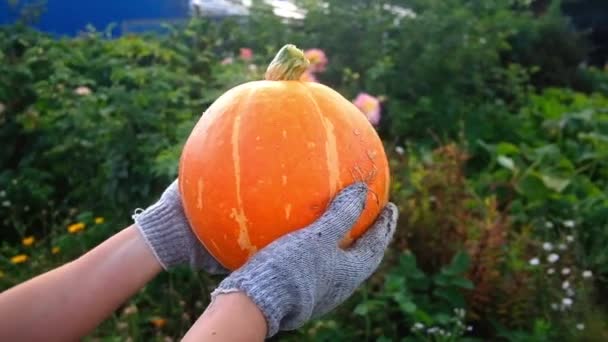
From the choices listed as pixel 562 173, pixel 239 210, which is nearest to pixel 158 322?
pixel 239 210

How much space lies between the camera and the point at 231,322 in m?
1.15

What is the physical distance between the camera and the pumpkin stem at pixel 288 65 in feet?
4.80

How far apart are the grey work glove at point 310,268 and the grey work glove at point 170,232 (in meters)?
Answer: 0.34

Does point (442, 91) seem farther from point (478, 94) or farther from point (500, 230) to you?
point (500, 230)

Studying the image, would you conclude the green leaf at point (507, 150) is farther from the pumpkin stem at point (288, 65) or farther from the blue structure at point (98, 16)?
the blue structure at point (98, 16)

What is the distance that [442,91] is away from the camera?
3854 millimetres

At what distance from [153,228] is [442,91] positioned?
8.52 ft

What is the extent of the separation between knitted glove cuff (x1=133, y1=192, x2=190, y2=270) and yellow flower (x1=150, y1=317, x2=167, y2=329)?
859 mm

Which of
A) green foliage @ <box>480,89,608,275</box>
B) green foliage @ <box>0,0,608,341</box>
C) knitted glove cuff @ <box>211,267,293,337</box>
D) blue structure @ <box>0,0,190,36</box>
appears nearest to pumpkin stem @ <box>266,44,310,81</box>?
knitted glove cuff @ <box>211,267,293,337</box>

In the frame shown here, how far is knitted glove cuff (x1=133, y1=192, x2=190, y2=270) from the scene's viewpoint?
1.53m

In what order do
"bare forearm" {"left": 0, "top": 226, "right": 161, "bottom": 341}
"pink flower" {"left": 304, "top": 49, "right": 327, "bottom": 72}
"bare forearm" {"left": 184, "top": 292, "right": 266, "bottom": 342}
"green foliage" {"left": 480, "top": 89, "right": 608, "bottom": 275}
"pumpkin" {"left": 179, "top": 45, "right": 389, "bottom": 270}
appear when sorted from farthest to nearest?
"pink flower" {"left": 304, "top": 49, "right": 327, "bottom": 72}, "green foliage" {"left": 480, "top": 89, "right": 608, "bottom": 275}, "bare forearm" {"left": 0, "top": 226, "right": 161, "bottom": 341}, "pumpkin" {"left": 179, "top": 45, "right": 389, "bottom": 270}, "bare forearm" {"left": 184, "top": 292, "right": 266, "bottom": 342}

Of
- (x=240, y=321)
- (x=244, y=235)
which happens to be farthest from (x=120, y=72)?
(x=240, y=321)

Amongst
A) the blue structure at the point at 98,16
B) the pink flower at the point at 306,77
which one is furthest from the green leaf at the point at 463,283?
the blue structure at the point at 98,16

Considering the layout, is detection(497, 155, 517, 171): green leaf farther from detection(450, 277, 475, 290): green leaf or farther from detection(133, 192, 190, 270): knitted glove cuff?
detection(133, 192, 190, 270): knitted glove cuff
